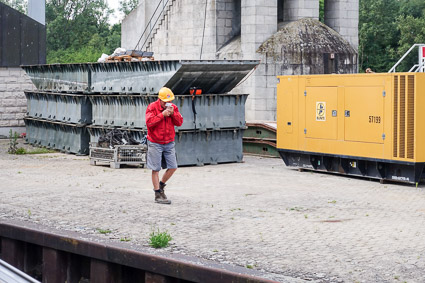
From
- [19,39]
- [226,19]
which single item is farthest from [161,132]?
[226,19]

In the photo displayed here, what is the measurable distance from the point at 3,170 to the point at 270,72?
1458 cm

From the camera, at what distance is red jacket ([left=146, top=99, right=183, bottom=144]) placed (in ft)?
44.2

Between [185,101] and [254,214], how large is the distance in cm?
791

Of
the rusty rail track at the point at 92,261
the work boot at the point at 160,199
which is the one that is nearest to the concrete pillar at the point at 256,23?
the work boot at the point at 160,199

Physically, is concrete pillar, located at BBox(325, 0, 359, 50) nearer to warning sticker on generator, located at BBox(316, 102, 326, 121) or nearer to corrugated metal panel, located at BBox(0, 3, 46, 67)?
corrugated metal panel, located at BBox(0, 3, 46, 67)

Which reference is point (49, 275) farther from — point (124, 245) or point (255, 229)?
point (255, 229)

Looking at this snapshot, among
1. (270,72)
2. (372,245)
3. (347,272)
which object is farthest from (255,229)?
(270,72)

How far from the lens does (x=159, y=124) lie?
13.6m

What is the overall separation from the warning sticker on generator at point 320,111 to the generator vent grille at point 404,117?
7.14 feet

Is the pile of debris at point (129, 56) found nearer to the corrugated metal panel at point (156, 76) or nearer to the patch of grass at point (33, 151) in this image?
the corrugated metal panel at point (156, 76)

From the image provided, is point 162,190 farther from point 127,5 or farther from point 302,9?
point 127,5

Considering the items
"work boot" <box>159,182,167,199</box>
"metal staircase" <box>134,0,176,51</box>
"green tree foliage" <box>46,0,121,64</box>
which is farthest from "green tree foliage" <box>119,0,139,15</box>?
"work boot" <box>159,182,167,199</box>

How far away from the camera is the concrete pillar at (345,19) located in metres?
34.7

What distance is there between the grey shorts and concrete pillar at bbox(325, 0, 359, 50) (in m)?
22.3
